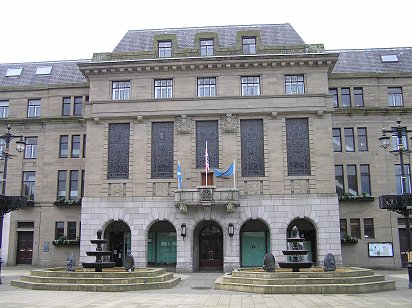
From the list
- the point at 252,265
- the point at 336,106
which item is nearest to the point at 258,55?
the point at 336,106

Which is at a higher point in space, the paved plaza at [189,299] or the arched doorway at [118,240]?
the arched doorway at [118,240]

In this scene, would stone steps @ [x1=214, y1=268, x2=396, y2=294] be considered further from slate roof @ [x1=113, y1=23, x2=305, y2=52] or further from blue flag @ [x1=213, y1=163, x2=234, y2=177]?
slate roof @ [x1=113, y1=23, x2=305, y2=52]

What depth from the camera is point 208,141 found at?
35.5 metres

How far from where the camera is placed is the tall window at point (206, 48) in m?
37.2

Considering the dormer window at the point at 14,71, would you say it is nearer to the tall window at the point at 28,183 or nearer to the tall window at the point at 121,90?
the tall window at the point at 28,183

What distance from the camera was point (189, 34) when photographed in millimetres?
40688

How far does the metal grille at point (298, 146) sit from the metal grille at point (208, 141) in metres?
5.39

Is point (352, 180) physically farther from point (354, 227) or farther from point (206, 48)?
point (206, 48)

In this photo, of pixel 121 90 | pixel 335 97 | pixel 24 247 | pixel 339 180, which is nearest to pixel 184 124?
pixel 121 90

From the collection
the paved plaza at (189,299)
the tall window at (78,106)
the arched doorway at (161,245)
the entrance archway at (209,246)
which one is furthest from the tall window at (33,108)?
the paved plaza at (189,299)

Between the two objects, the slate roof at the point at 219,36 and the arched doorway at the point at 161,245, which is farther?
the slate roof at the point at 219,36

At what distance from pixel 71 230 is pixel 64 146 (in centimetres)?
738

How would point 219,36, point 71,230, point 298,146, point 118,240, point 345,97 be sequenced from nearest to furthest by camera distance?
1. point 298,146
2. point 118,240
3. point 71,230
4. point 219,36
5. point 345,97

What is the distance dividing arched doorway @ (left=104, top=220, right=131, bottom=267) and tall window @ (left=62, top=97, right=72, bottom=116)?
39.5 feet
